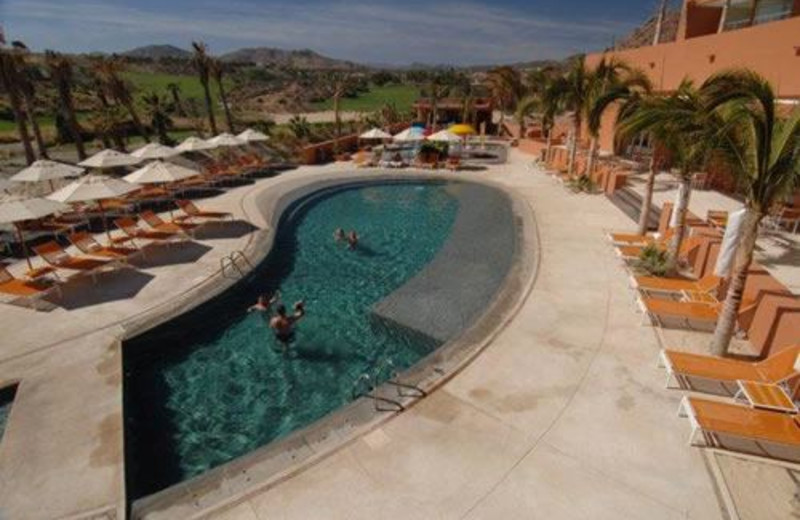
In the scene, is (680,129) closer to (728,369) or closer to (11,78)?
(728,369)

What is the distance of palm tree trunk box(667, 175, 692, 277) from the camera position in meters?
10.9

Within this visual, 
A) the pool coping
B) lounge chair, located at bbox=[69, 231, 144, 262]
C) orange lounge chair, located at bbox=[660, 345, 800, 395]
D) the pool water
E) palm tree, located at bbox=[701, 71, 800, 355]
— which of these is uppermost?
palm tree, located at bbox=[701, 71, 800, 355]

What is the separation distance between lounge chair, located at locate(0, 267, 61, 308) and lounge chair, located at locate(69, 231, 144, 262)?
163cm

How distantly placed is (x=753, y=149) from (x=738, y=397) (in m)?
3.78

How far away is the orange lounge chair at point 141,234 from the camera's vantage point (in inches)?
563

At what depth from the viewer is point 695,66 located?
67.1 feet

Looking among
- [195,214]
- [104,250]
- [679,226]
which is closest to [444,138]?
[195,214]

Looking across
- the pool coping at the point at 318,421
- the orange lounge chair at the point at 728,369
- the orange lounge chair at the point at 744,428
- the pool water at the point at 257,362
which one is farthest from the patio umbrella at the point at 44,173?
the orange lounge chair at the point at 744,428

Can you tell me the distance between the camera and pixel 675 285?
1022cm

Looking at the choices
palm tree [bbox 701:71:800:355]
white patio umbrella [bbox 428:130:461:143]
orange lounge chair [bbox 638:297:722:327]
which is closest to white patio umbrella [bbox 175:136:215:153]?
white patio umbrella [bbox 428:130:461:143]

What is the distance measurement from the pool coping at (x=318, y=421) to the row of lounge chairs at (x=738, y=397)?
3108 millimetres

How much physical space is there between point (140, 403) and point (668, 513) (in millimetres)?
8546

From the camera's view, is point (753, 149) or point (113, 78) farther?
point (113, 78)

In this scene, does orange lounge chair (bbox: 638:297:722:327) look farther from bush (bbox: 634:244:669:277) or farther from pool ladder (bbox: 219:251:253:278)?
pool ladder (bbox: 219:251:253:278)
